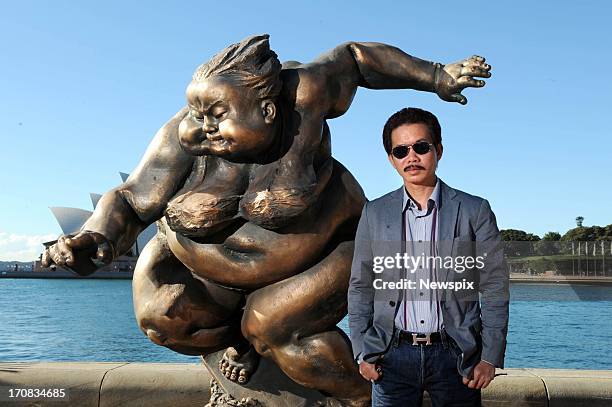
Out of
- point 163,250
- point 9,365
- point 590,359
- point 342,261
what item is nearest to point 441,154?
point 342,261

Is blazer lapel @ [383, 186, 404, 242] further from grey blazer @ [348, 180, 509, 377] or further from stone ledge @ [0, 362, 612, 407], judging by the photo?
stone ledge @ [0, 362, 612, 407]

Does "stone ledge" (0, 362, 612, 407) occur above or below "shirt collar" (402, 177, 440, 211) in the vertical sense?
below

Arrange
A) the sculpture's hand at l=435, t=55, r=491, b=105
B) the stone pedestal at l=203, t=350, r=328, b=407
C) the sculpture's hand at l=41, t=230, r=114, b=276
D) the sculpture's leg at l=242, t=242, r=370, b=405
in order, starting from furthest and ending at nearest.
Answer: the stone pedestal at l=203, t=350, r=328, b=407, the sculpture's hand at l=435, t=55, r=491, b=105, the sculpture's leg at l=242, t=242, r=370, b=405, the sculpture's hand at l=41, t=230, r=114, b=276

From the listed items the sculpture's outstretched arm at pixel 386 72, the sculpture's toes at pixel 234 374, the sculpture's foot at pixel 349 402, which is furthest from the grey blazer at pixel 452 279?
the sculpture's toes at pixel 234 374

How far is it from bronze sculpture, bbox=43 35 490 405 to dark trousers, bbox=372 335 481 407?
0.74m

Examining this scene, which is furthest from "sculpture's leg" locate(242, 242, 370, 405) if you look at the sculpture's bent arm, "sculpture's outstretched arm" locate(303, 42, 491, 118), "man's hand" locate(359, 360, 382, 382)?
"man's hand" locate(359, 360, 382, 382)

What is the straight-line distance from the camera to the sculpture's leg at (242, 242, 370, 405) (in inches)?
104

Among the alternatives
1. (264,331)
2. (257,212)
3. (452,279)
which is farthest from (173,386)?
(452,279)

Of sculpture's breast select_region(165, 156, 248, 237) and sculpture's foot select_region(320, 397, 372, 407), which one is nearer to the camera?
sculpture's breast select_region(165, 156, 248, 237)

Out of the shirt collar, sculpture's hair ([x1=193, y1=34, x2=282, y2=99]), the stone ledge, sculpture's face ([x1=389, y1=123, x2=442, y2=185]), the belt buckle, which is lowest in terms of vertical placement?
the stone ledge

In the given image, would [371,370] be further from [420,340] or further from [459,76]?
[459,76]

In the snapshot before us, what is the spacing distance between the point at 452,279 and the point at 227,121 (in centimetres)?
96

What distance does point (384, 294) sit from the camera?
197 centimetres

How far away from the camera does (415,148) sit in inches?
79.4
